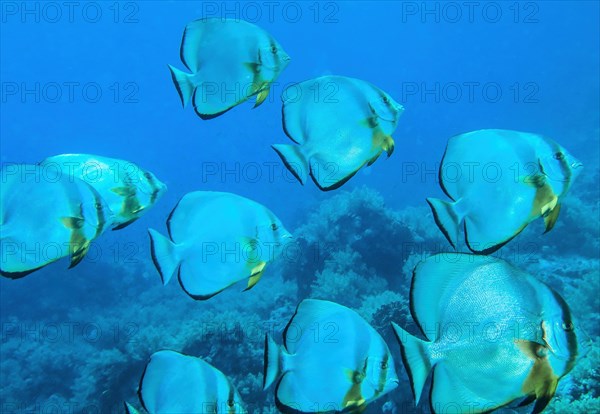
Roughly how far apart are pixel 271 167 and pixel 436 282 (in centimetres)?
4177

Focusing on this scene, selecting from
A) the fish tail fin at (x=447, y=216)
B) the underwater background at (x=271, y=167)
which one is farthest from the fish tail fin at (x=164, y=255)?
the underwater background at (x=271, y=167)

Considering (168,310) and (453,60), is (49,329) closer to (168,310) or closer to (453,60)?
(168,310)

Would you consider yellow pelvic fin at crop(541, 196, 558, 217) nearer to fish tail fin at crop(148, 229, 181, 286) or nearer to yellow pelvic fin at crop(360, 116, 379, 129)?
yellow pelvic fin at crop(360, 116, 379, 129)

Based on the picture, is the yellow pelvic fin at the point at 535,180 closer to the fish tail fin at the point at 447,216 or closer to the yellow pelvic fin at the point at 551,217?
the yellow pelvic fin at the point at 551,217

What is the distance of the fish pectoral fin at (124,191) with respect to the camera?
203cm

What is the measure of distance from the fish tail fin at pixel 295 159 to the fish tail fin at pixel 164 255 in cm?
65

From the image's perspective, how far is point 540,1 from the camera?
337 ft

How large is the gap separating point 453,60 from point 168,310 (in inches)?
4907

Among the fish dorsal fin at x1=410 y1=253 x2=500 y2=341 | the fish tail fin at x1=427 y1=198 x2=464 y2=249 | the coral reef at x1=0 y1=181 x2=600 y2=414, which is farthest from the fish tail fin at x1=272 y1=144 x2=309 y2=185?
the coral reef at x1=0 y1=181 x2=600 y2=414

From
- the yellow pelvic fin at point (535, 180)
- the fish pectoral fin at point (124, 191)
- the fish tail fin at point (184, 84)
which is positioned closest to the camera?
the yellow pelvic fin at point (535, 180)

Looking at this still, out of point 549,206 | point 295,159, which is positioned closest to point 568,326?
point 549,206

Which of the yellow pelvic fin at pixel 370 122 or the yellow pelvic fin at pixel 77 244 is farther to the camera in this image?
the yellow pelvic fin at pixel 370 122

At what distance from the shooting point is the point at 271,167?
42906mm

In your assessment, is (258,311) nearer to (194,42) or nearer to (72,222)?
(194,42)
